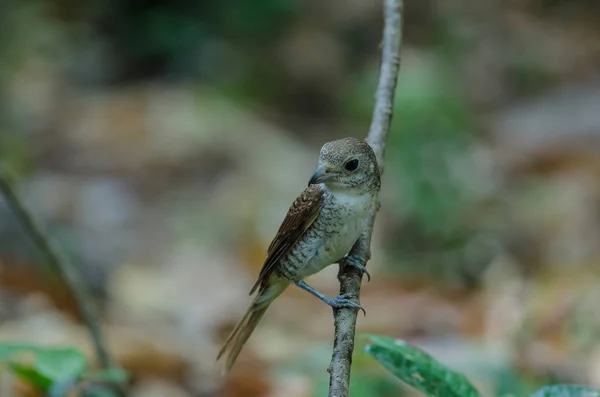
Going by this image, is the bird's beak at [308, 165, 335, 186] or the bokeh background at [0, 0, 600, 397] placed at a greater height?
the bokeh background at [0, 0, 600, 397]

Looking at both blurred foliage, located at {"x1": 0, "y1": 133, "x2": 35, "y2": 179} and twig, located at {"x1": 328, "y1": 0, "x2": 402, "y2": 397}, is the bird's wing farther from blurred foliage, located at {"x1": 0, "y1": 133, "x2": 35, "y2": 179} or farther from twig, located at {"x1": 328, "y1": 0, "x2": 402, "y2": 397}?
blurred foliage, located at {"x1": 0, "y1": 133, "x2": 35, "y2": 179}

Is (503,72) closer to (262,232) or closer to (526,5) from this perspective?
(526,5)

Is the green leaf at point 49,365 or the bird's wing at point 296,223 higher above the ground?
the bird's wing at point 296,223

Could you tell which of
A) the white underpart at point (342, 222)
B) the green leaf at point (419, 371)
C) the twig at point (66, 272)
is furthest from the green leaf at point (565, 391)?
the twig at point (66, 272)

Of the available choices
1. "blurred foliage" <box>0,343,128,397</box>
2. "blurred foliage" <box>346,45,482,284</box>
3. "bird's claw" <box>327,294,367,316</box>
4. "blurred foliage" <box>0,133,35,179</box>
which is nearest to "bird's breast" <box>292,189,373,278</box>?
"bird's claw" <box>327,294,367,316</box>

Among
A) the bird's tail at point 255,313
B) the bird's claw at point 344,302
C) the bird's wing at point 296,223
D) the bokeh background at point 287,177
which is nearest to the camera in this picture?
the bird's claw at point 344,302

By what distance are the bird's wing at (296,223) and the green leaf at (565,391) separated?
95 cm

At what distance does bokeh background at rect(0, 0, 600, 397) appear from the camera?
4383 mm

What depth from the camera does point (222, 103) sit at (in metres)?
9.53

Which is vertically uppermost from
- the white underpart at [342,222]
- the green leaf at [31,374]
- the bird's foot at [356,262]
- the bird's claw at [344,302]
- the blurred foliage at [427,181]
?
the blurred foliage at [427,181]

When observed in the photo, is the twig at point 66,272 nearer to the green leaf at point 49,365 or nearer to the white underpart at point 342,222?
the green leaf at point 49,365

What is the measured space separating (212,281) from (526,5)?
9.85 m

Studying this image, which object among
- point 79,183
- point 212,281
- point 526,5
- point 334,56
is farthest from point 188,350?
point 526,5

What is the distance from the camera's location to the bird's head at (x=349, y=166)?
269 centimetres
